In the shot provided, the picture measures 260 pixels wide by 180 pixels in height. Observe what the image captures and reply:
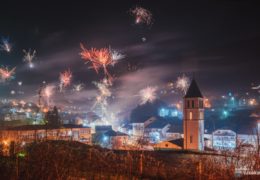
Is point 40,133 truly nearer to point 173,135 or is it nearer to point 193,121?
point 193,121

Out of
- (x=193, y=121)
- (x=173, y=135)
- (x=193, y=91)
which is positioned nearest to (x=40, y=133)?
(x=193, y=121)

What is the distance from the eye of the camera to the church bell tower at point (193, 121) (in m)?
38.0

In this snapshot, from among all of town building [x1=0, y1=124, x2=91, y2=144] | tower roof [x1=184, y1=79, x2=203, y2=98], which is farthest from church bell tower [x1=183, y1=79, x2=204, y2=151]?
town building [x1=0, y1=124, x2=91, y2=144]

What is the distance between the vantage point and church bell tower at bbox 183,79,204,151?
38.0 metres

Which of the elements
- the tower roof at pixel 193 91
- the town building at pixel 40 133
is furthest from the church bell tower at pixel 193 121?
the town building at pixel 40 133

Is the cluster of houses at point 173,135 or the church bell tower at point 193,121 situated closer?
the cluster of houses at point 173,135

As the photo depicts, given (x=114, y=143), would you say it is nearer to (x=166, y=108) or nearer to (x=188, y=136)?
(x=188, y=136)

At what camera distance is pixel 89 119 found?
7244 cm

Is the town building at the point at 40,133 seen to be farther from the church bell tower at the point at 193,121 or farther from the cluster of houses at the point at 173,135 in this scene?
the church bell tower at the point at 193,121

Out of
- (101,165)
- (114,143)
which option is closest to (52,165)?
(101,165)

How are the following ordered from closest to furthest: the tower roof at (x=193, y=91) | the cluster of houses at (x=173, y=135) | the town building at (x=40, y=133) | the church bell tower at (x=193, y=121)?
the town building at (x=40, y=133) < the cluster of houses at (x=173, y=135) < the church bell tower at (x=193, y=121) < the tower roof at (x=193, y=91)

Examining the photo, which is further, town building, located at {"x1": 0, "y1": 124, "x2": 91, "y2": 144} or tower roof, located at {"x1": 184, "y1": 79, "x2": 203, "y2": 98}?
tower roof, located at {"x1": 184, "y1": 79, "x2": 203, "y2": 98}

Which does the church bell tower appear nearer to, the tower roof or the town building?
the tower roof

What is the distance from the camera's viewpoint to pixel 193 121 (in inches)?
1522
